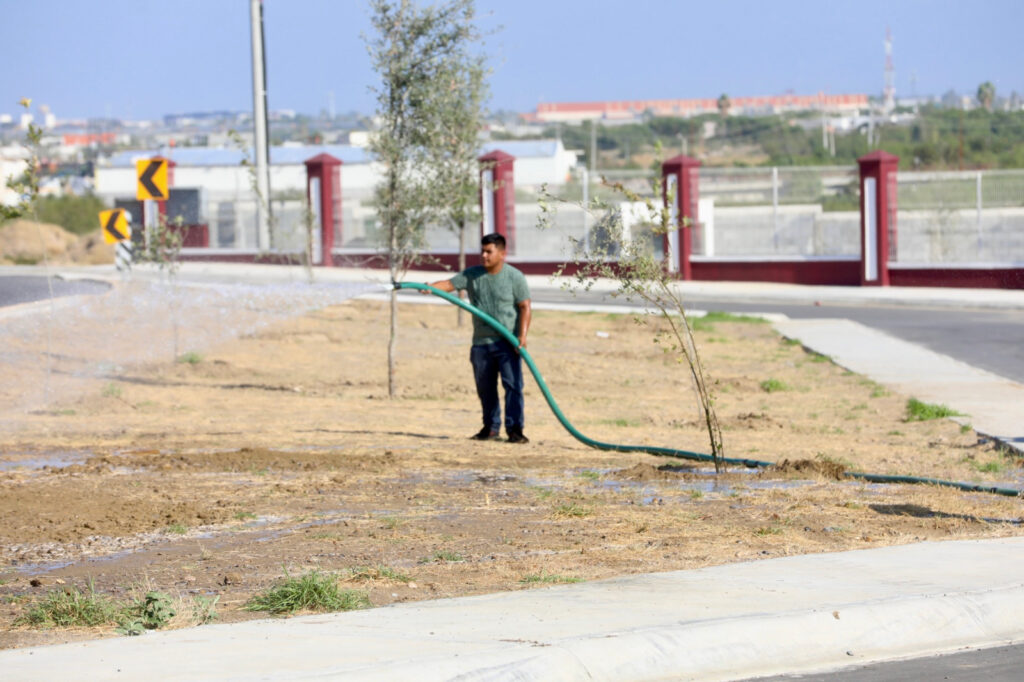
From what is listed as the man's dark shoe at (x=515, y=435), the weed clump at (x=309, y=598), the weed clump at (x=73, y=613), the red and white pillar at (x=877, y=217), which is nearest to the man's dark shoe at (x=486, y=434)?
the man's dark shoe at (x=515, y=435)

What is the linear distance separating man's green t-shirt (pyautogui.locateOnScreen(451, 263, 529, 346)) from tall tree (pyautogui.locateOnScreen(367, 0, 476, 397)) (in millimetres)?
2628

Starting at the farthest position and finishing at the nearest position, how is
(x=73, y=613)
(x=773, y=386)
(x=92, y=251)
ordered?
1. (x=92, y=251)
2. (x=773, y=386)
3. (x=73, y=613)

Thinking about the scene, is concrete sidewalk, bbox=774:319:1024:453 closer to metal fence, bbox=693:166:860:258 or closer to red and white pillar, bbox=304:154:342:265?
metal fence, bbox=693:166:860:258

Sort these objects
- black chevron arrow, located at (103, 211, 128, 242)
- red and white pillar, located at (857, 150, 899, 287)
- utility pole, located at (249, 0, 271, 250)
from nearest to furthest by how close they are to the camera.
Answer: black chevron arrow, located at (103, 211, 128, 242) < red and white pillar, located at (857, 150, 899, 287) < utility pole, located at (249, 0, 271, 250)

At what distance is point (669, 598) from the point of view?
20.8ft

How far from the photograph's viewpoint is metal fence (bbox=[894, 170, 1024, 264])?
30.1 meters

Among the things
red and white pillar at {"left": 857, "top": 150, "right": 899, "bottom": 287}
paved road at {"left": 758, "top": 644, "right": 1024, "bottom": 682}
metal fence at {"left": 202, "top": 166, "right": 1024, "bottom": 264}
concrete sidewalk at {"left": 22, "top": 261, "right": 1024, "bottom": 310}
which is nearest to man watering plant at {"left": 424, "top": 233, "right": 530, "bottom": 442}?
paved road at {"left": 758, "top": 644, "right": 1024, "bottom": 682}

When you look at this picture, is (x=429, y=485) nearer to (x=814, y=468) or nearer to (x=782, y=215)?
(x=814, y=468)

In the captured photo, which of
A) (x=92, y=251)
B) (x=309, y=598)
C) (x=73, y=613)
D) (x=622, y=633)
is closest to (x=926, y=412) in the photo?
(x=622, y=633)

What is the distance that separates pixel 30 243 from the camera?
4800 cm

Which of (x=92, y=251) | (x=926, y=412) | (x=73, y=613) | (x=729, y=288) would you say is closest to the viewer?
(x=73, y=613)

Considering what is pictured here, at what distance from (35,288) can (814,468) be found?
21412 millimetres

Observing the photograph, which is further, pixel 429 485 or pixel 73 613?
pixel 429 485

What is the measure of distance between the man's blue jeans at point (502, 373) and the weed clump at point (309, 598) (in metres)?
5.50
